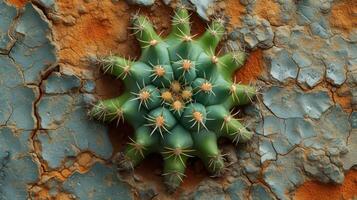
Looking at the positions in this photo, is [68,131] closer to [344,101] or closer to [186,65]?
[186,65]

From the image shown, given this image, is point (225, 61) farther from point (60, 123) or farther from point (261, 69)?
point (60, 123)

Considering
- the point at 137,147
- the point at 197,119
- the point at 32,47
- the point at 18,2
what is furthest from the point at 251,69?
the point at 18,2

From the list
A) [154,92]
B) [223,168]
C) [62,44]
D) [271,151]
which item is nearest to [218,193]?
[223,168]

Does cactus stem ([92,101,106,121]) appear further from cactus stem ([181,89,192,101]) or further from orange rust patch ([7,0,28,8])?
orange rust patch ([7,0,28,8])

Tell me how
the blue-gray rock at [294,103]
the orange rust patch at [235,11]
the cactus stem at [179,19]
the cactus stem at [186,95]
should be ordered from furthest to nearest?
the orange rust patch at [235,11], the blue-gray rock at [294,103], the cactus stem at [179,19], the cactus stem at [186,95]

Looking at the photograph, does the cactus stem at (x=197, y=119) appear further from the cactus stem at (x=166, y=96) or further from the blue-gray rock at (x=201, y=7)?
the blue-gray rock at (x=201, y=7)

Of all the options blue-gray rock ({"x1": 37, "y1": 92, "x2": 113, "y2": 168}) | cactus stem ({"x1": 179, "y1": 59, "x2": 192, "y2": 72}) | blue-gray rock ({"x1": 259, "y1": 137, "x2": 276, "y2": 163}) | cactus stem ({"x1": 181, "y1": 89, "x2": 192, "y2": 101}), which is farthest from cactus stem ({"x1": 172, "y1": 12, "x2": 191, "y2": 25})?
blue-gray rock ({"x1": 259, "y1": 137, "x2": 276, "y2": 163})

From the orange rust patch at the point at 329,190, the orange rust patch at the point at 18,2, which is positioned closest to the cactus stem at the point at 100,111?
the orange rust patch at the point at 18,2
